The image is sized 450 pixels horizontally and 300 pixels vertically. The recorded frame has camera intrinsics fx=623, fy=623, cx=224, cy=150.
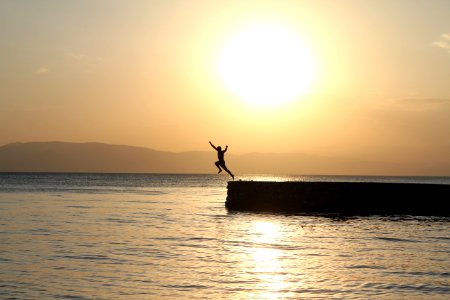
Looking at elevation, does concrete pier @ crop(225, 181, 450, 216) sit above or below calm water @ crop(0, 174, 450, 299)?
above

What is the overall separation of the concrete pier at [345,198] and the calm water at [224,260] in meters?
6.46

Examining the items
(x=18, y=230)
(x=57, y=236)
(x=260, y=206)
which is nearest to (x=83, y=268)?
(x=57, y=236)

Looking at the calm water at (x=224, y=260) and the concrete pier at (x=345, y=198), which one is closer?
the calm water at (x=224, y=260)

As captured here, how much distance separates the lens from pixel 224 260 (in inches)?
797

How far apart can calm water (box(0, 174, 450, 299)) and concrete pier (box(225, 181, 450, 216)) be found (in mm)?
6459

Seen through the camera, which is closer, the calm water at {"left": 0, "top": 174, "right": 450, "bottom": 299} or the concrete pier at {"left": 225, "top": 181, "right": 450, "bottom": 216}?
the calm water at {"left": 0, "top": 174, "right": 450, "bottom": 299}

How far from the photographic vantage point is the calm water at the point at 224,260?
613 inches

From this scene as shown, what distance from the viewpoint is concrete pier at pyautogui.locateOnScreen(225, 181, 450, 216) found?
134 feet

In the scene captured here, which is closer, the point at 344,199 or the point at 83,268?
the point at 83,268

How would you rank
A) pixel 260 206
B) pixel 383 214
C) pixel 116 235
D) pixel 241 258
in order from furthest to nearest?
1. pixel 260 206
2. pixel 383 214
3. pixel 116 235
4. pixel 241 258

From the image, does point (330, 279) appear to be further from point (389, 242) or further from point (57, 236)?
point (57, 236)

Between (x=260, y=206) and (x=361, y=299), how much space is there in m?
28.9

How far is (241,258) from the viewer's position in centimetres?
2083

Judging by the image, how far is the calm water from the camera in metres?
15.6
